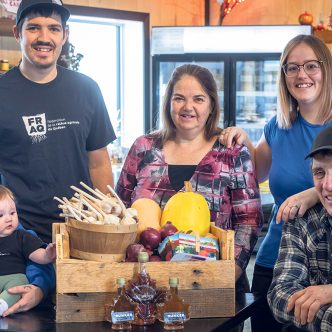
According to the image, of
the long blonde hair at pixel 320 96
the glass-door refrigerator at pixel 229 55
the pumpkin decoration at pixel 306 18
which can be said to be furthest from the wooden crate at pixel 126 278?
the pumpkin decoration at pixel 306 18

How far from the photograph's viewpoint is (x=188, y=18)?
8.23m

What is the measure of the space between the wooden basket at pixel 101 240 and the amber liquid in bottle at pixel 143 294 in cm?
8

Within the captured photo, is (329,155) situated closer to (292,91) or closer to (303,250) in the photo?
(303,250)

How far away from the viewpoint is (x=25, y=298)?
202cm

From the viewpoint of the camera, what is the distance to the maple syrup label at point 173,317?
1.82 meters

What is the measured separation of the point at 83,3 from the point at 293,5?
8.95 feet

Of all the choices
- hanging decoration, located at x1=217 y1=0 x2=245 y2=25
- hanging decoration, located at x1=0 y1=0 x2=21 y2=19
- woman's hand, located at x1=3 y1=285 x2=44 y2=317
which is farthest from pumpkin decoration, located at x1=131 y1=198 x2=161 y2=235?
hanging decoration, located at x1=217 y1=0 x2=245 y2=25

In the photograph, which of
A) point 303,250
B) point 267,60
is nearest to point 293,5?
point 267,60

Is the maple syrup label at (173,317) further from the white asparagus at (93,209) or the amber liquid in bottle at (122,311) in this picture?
the white asparagus at (93,209)

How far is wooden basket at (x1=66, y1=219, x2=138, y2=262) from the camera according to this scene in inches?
73.7

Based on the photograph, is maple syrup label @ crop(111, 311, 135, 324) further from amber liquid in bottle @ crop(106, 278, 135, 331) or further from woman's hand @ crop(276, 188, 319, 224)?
woman's hand @ crop(276, 188, 319, 224)

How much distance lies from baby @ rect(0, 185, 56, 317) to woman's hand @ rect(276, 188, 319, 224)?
75 cm

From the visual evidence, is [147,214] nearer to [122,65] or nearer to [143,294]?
[143,294]

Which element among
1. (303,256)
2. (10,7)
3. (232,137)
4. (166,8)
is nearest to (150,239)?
(303,256)
